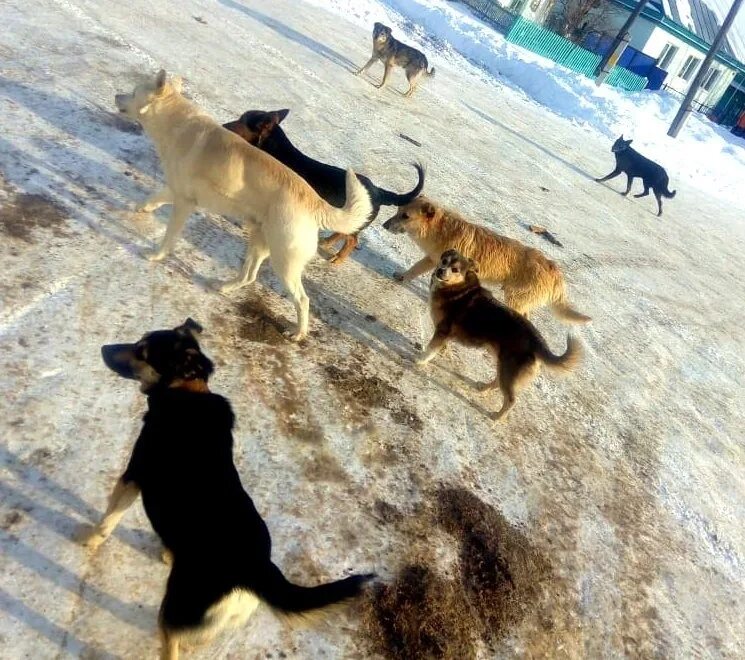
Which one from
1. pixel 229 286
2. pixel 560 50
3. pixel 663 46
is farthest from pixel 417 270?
pixel 663 46

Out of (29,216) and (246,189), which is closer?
(246,189)

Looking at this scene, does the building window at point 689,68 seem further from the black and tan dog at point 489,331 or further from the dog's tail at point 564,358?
the dog's tail at point 564,358

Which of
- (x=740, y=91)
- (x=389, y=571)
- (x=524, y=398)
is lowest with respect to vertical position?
(x=389, y=571)

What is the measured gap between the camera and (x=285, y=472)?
361 cm

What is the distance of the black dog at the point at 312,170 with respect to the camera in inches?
235

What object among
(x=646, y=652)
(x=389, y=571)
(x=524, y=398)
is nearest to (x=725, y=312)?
(x=524, y=398)

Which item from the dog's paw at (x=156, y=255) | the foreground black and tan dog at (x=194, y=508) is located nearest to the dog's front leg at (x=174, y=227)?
the dog's paw at (x=156, y=255)

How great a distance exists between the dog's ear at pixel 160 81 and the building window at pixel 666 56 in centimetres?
4622

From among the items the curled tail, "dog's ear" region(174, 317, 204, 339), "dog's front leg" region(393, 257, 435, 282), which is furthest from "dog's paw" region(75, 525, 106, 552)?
the curled tail

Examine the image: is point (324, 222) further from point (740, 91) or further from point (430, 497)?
point (740, 91)

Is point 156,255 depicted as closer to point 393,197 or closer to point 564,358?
point 393,197

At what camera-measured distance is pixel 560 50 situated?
31.3 m

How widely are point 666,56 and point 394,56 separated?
37.6 meters

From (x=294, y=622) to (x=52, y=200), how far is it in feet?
14.8
